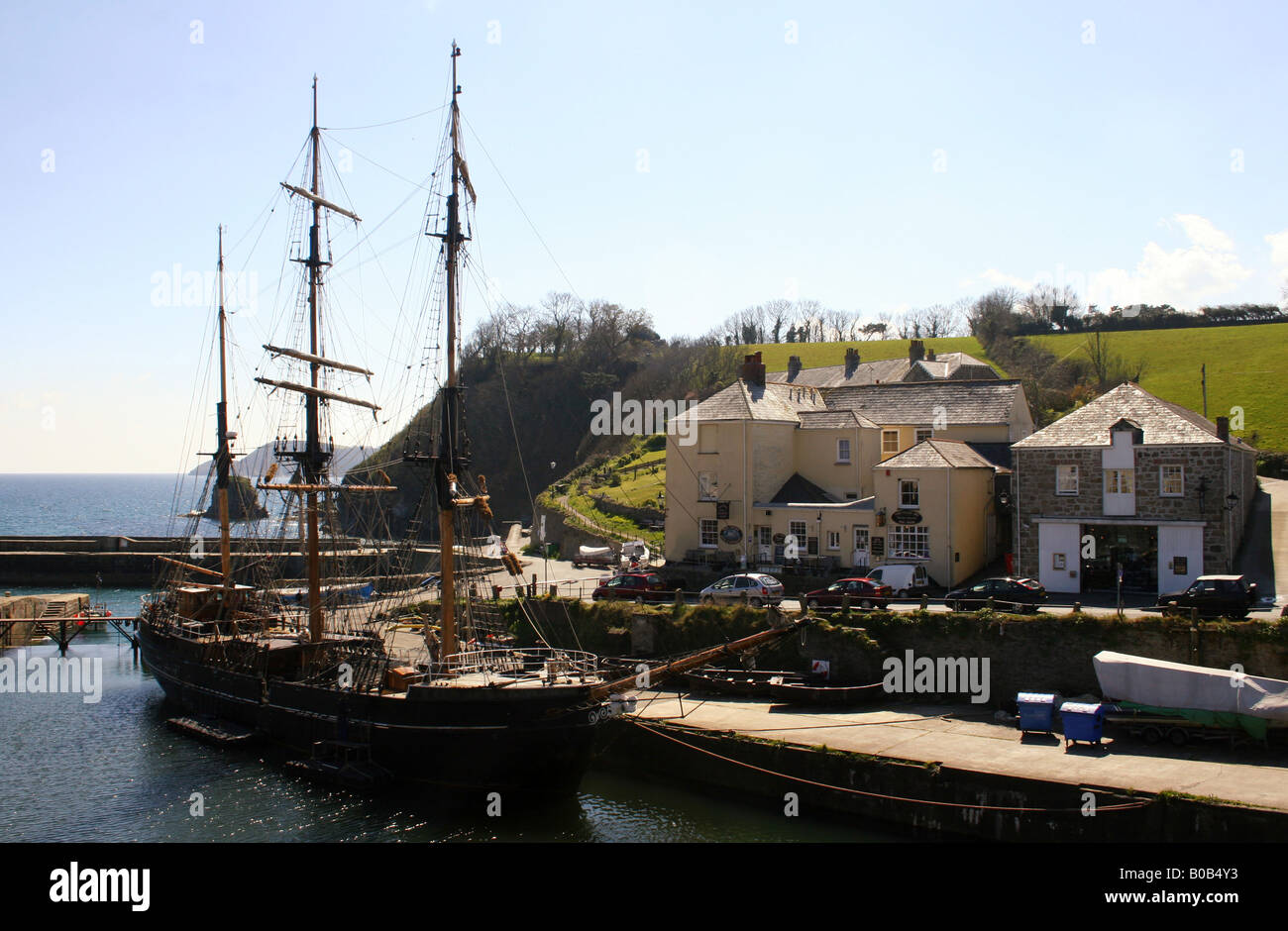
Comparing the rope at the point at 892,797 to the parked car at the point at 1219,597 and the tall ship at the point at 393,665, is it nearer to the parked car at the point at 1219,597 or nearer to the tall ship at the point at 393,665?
the tall ship at the point at 393,665

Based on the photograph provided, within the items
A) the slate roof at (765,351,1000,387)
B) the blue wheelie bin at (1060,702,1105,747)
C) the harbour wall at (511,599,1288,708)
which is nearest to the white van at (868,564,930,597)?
the harbour wall at (511,599,1288,708)

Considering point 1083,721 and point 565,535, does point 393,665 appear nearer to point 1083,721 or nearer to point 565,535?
point 1083,721

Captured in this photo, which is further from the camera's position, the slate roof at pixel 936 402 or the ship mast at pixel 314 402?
the slate roof at pixel 936 402

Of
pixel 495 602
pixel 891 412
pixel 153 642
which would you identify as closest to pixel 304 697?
pixel 495 602

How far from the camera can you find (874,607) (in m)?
29.5

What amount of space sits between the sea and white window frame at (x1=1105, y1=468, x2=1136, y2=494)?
59.8ft

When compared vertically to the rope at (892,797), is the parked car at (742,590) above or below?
above

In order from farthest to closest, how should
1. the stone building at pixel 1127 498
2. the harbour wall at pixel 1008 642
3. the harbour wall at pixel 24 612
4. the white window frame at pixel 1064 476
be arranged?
the harbour wall at pixel 24 612, the white window frame at pixel 1064 476, the stone building at pixel 1127 498, the harbour wall at pixel 1008 642

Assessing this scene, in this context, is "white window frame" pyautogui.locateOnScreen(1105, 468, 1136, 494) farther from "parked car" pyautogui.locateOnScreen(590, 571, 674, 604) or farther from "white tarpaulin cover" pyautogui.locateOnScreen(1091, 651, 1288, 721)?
"parked car" pyautogui.locateOnScreen(590, 571, 674, 604)

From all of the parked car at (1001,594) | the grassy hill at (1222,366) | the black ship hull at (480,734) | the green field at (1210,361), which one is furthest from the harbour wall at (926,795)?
the grassy hill at (1222,366)

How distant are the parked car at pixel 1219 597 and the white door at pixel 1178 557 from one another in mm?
4459

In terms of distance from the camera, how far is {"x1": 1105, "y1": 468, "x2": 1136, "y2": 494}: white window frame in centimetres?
3188

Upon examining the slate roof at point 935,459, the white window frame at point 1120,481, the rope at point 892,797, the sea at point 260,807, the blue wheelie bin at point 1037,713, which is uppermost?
the slate roof at point 935,459

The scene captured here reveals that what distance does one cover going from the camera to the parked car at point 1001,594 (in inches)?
1129
